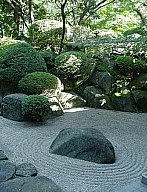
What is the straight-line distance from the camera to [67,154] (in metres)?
4.67

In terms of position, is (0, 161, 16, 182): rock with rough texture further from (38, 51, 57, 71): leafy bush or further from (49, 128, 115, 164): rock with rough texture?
(38, 51, 57, 71): leafy bush

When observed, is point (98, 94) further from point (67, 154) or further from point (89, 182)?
point (89, 182)

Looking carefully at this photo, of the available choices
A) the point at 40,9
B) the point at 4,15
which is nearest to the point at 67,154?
the point at 40,9

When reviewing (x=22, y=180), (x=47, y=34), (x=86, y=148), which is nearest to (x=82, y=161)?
(x=86, y=148)

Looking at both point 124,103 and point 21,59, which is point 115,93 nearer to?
point 124,103

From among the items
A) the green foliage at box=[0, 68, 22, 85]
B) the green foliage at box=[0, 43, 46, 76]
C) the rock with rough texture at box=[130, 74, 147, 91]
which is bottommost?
the rock with rough texture at box=[130, 74, 147, 91]

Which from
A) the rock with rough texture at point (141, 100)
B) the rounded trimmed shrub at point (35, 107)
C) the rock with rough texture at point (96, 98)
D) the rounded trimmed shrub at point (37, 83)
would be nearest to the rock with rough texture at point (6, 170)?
the rounded trimmed shrub at point (35, 107)

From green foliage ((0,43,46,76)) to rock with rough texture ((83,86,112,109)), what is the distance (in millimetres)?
1605

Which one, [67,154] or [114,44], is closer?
[67,154]

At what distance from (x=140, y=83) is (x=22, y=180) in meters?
5.83

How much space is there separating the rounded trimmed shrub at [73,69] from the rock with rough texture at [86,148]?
4334mm

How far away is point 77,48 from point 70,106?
9.84ft

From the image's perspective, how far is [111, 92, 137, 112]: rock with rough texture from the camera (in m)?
8.32

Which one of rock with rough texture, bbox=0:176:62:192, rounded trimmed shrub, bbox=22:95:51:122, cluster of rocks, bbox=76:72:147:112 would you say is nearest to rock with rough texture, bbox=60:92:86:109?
cluster of rocks, bbox=76:72:147:112
